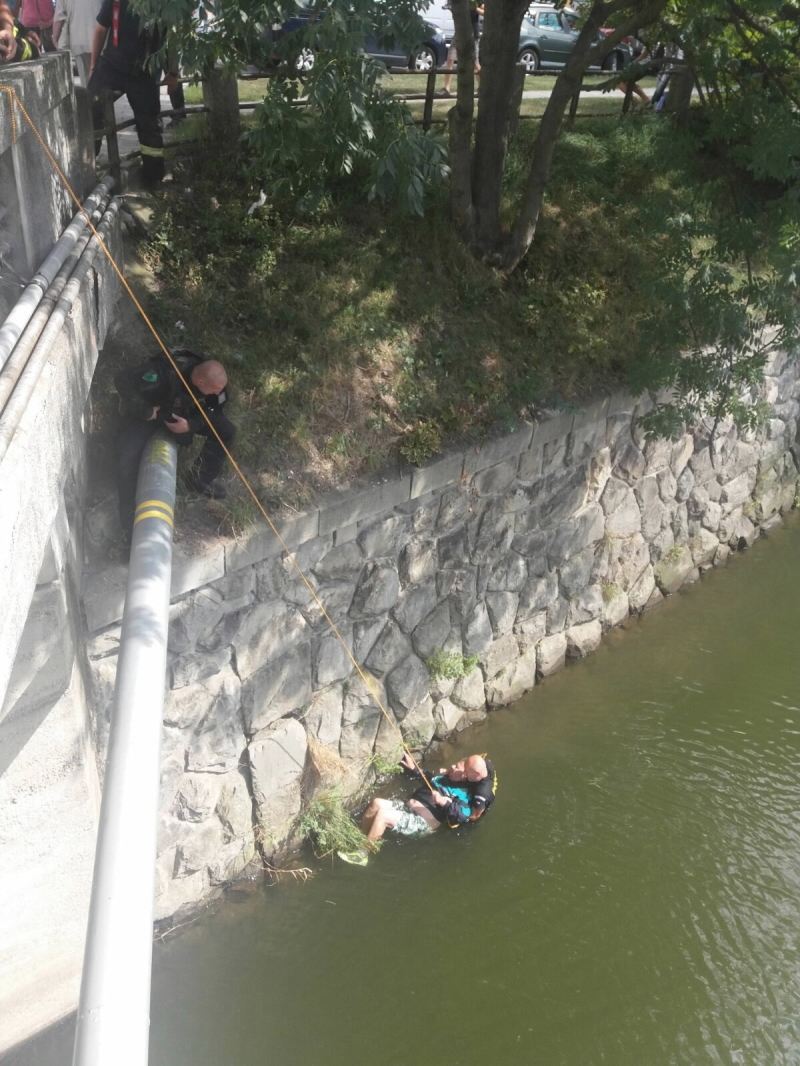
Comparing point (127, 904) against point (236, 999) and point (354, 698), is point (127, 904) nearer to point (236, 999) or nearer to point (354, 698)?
point (236, 999)

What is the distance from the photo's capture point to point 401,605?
700 centimetres

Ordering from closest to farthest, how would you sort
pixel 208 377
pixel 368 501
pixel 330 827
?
pixel 208 377 < pixel 368 501 < pixel 330 827

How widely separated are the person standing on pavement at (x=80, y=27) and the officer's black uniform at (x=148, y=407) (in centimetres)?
367

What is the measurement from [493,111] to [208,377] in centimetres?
432

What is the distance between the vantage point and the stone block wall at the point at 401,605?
5805mm

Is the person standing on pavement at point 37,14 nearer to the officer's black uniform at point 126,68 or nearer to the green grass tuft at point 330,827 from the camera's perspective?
the officer's black uniform at point 126,68

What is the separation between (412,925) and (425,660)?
6.82 ft

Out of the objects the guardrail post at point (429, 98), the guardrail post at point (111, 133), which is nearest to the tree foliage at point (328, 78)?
the guardrail post at point (111, 133)

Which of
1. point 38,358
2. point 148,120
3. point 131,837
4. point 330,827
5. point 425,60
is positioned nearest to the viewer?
point 131,837

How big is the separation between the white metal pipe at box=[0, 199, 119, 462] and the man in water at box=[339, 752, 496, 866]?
4.34 meters

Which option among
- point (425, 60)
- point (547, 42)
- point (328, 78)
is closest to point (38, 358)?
point (328, 78)

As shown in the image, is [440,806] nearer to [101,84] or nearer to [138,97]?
[138,97]

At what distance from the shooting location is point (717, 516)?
9953 mm

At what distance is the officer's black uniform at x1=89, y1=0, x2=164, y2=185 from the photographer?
6.58 meters
